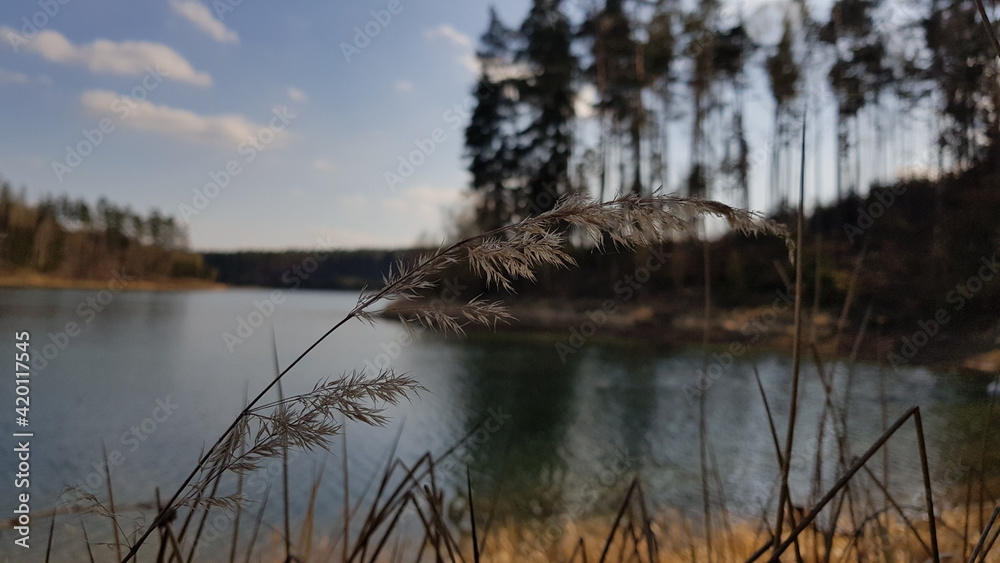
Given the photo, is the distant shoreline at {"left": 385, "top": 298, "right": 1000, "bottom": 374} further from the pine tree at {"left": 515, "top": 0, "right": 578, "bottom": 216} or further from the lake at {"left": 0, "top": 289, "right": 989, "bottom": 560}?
the pine tree at {"left": 515, "top": 0, "right": 578, "bottom": 216}

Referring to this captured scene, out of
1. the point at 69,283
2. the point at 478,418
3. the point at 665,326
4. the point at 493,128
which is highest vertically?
the point at 493,128

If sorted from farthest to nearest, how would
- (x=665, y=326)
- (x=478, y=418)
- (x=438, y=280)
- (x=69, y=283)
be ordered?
(x=665, y=326), (x=69, y=283), (x=478, y=418), (x=438, y=280)

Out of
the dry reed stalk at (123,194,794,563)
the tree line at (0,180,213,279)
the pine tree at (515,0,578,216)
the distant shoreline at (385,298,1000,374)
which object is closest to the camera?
the dry reed stalk at (123,194,794,563)

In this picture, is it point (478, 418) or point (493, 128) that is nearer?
point (478, 418)

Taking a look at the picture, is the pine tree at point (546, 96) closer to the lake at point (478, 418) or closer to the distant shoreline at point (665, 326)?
the distant shoreline at point (665, 326)

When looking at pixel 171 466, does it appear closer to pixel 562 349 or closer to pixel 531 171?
pixel 562 349

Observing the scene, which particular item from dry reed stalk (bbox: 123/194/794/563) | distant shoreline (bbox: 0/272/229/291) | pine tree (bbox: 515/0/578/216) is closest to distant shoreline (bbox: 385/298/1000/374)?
pine tree (bbox: 515/0/578/216)

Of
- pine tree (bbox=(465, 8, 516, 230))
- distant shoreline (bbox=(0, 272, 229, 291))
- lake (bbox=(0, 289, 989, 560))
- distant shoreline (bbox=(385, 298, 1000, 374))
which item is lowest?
lake (bbox=(0, 289, 989, 560))

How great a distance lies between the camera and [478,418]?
712cm

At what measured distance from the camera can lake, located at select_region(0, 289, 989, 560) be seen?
A: 4.18 m

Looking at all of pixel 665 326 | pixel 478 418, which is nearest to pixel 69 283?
pixel 478 418

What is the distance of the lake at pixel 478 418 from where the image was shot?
13.7ft

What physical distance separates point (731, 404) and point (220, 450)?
9055 mm

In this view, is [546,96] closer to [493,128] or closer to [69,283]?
[493,128]
